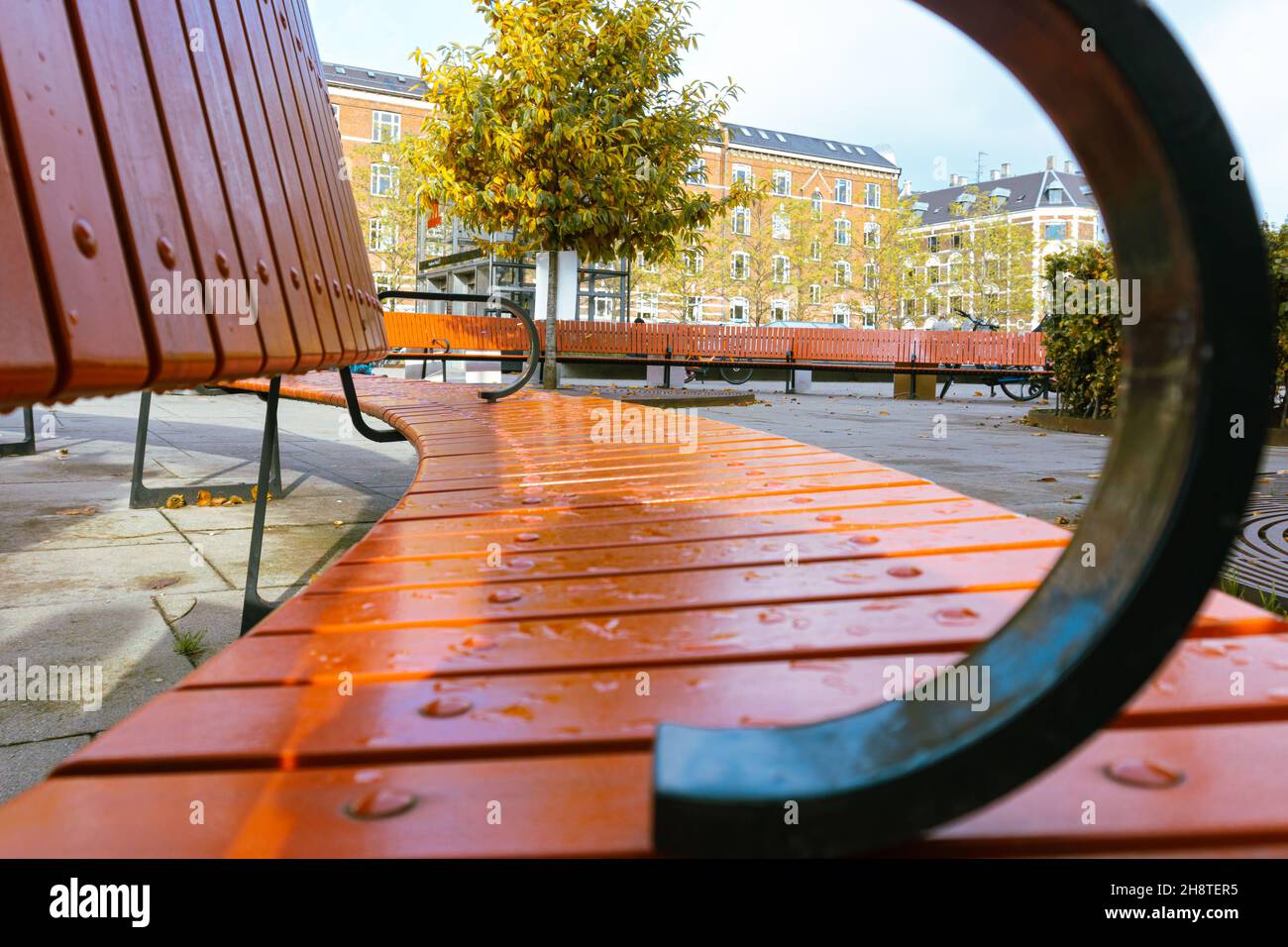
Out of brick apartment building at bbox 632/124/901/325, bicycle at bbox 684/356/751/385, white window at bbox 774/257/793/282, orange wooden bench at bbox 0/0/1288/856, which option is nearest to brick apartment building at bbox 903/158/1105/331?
brick apartment building at bbox 632/124/901/325

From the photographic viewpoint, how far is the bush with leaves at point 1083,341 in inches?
330

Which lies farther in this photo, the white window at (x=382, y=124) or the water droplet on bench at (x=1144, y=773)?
the white window at (x=382, y=124)

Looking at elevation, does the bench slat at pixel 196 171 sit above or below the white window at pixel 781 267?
above

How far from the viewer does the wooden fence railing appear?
1484cm

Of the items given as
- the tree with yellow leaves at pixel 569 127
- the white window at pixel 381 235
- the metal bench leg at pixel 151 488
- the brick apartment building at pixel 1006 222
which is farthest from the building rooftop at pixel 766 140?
the metal bench leg at pixel 151 488

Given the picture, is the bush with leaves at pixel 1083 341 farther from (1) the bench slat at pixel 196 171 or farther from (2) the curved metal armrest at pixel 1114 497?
(2) the curved metal armrest at pixel 1114 497

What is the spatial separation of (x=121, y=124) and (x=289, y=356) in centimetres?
47

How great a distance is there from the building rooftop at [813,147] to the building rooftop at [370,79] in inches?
616

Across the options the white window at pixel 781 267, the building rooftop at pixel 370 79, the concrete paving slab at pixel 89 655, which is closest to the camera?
the concrete paving slab at pixel 89 655

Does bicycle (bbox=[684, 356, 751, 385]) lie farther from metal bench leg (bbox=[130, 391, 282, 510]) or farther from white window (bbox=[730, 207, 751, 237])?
white window (bbox=[730, 207, 751, 237])

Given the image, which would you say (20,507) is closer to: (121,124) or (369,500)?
(369,500)

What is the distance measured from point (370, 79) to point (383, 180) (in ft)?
23.5

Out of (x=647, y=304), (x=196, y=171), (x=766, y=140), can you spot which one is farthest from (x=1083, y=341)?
(x=766, y=140)

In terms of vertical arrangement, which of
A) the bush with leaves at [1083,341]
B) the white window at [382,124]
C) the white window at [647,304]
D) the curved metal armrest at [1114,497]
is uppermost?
the white window at [382,124]
